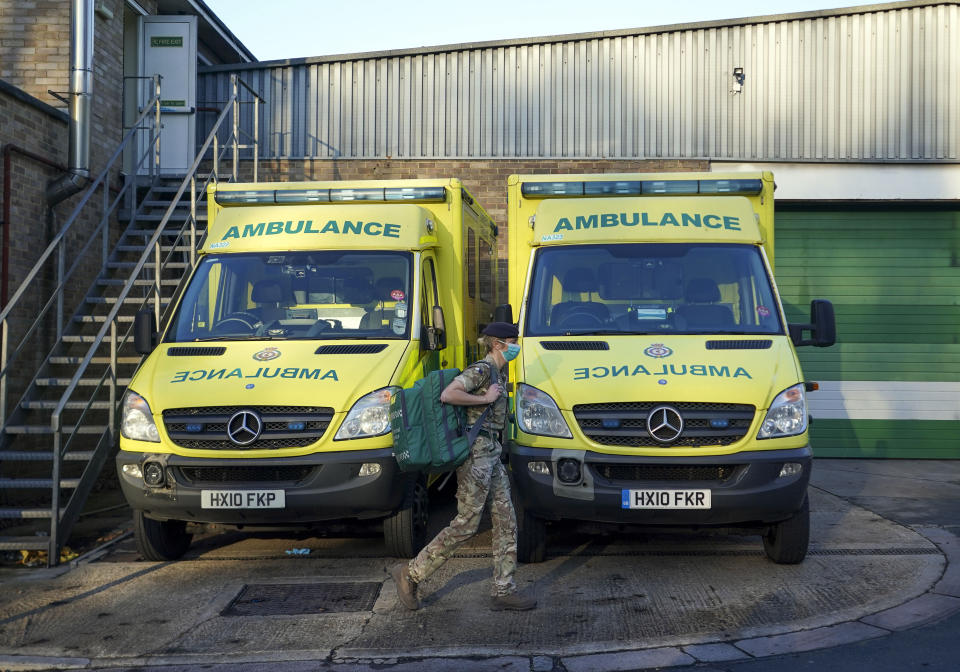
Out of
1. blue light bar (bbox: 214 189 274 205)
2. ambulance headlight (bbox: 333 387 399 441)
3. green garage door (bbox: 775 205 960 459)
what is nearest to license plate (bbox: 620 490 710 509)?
ambulance headlight (bbox: 333 387 399 441)

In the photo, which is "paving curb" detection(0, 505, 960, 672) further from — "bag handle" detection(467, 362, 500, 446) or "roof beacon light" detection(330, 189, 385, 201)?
"roof beacon light" detection(330, 189, 385, 201)

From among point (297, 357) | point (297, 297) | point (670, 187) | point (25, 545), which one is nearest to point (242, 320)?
point (297, 297)

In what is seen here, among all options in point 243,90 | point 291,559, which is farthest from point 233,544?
point 243,90

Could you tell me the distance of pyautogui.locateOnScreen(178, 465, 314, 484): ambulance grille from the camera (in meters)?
6.52

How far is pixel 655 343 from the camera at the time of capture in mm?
6922

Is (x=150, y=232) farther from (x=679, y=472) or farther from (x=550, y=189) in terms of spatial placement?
(x=679, y=472)

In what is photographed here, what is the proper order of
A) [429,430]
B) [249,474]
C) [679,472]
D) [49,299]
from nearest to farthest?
[429,430] < [679,472] < [249,474] < [49,299]

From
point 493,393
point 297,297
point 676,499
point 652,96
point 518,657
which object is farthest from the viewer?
point 652,96

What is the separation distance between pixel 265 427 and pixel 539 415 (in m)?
1.83

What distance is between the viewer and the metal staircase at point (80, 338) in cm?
785

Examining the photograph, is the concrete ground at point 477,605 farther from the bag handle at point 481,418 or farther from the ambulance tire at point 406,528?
the bag handle at point 481,418

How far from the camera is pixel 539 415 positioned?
6574 mm

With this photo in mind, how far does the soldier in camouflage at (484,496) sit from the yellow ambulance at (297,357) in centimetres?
79

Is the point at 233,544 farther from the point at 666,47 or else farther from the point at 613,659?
the point at 666,47
